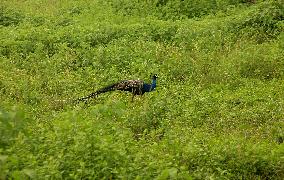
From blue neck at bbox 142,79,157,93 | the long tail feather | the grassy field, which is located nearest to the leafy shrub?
the grassy field

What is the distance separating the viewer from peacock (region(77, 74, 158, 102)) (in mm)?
9266

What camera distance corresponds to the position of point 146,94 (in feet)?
31.2

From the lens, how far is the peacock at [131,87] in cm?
927

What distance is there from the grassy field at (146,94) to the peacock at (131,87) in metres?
0.13

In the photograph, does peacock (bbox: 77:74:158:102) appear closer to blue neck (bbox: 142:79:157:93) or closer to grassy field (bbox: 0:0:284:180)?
blue neck (bbox: 142:79:157:93)

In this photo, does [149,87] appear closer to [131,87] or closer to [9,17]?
[131,87]

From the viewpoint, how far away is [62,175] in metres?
5.23

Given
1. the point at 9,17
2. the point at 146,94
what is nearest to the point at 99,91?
the point at 146,94

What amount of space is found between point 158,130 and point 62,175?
2597 millimetres

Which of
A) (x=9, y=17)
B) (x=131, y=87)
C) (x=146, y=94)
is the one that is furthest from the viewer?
(x=9, y=17)

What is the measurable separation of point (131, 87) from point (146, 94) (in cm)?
36

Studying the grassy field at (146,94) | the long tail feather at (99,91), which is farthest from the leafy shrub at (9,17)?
the long tail feather at (99,91)

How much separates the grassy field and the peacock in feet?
0.42

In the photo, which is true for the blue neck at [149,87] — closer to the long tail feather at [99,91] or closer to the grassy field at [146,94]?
the grassy field at [146,94]
